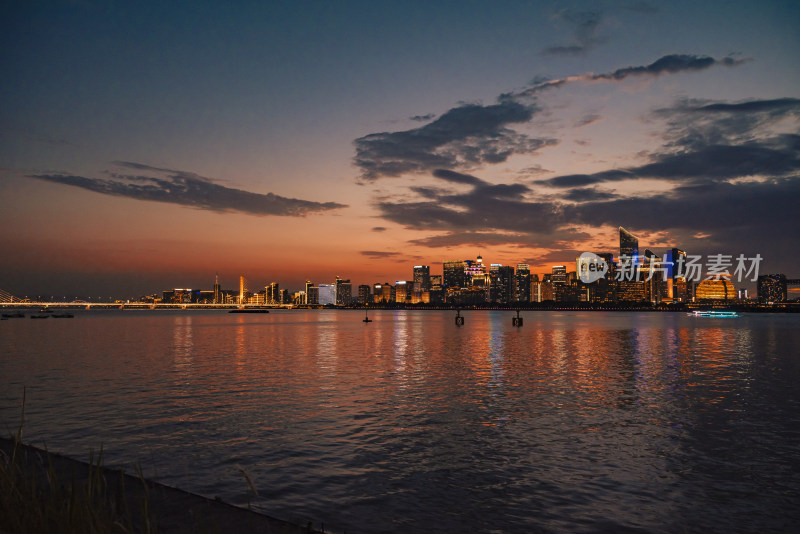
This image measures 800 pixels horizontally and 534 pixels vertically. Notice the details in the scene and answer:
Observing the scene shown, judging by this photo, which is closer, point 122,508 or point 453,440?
point 122,508

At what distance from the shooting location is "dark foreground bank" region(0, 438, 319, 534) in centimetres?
→ 711

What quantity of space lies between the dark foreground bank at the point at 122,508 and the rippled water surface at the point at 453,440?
1.68 meters

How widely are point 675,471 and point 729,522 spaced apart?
153 inches

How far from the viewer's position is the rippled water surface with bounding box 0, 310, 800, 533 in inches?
512

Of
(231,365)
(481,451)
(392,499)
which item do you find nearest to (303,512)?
(392,499)

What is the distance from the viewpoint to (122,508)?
31.3 feet

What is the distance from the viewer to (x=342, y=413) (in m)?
24.8

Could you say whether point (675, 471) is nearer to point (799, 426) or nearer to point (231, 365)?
point (799, 426)

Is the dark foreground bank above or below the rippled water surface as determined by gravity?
above

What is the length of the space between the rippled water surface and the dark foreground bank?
1.68m

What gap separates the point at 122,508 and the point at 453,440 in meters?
12.6

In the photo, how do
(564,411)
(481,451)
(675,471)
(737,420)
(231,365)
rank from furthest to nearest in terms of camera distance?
(231,365), (564,411), (737,420), (481,451), (675,471)

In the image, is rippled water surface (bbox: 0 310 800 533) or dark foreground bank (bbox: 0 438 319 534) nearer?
dark foreground bank (bbox: 0 438 319 534)

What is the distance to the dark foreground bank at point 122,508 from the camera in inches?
280
